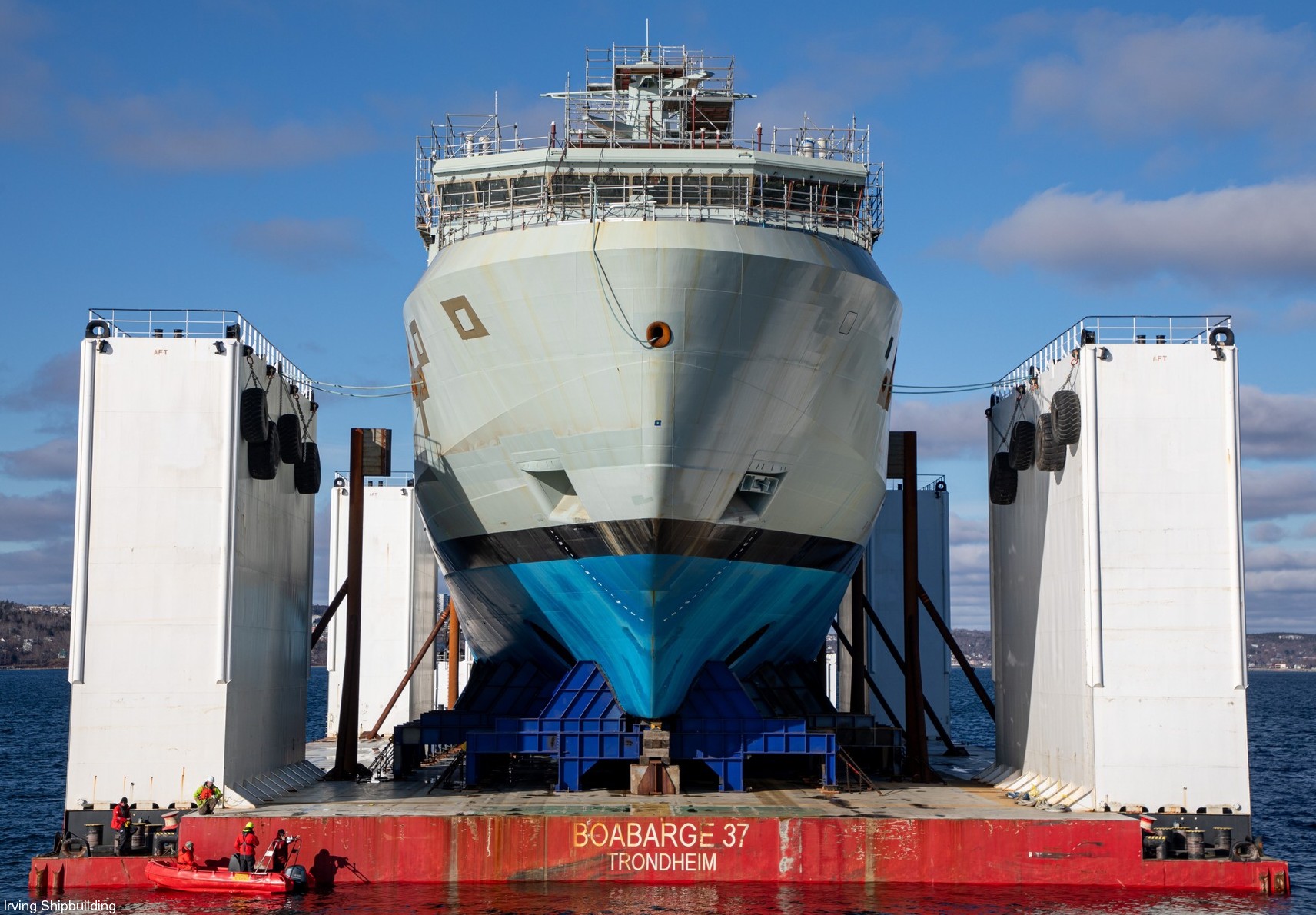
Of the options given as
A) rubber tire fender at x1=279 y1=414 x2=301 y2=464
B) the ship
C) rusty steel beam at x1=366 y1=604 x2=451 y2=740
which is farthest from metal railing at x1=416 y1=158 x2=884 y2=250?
rusty steel beam at x1=366 y1=604 x2=451 y2=740

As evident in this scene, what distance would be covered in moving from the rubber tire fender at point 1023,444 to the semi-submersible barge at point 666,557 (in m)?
0.11

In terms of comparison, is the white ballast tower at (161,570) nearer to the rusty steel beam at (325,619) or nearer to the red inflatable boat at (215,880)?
the red inflatable boat at (215,880)

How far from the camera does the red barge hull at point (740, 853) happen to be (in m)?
20.6

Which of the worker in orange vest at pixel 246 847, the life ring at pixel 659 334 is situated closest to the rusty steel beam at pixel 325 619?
the worker in orange vest at pixel 246 847

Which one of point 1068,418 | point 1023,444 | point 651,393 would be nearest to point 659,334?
point 651,393

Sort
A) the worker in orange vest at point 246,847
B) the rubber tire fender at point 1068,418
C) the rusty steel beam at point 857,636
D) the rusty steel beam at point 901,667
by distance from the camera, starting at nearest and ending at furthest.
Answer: the worker in orange vest at point 246,847
the rubber tire fender at point 1068,418
the rusty steel beam at point 901,667
the rusty steel beam at point 857,636

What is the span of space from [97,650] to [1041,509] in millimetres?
16619

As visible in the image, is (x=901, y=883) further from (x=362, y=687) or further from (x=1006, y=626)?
(x=362, y=687)

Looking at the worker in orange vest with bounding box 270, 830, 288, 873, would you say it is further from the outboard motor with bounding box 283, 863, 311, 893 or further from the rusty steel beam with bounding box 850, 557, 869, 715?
the rusty steel beam with bounding box 850, 557, 869, 715

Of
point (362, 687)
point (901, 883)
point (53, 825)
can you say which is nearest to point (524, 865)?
Answer: point (901, 883)

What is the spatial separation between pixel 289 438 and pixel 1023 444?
14.3 meters

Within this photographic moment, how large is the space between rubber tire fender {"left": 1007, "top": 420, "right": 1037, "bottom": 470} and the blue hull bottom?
4.10m

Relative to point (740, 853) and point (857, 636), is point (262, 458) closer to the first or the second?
point (740, 853)

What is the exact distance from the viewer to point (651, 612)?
928 inches
